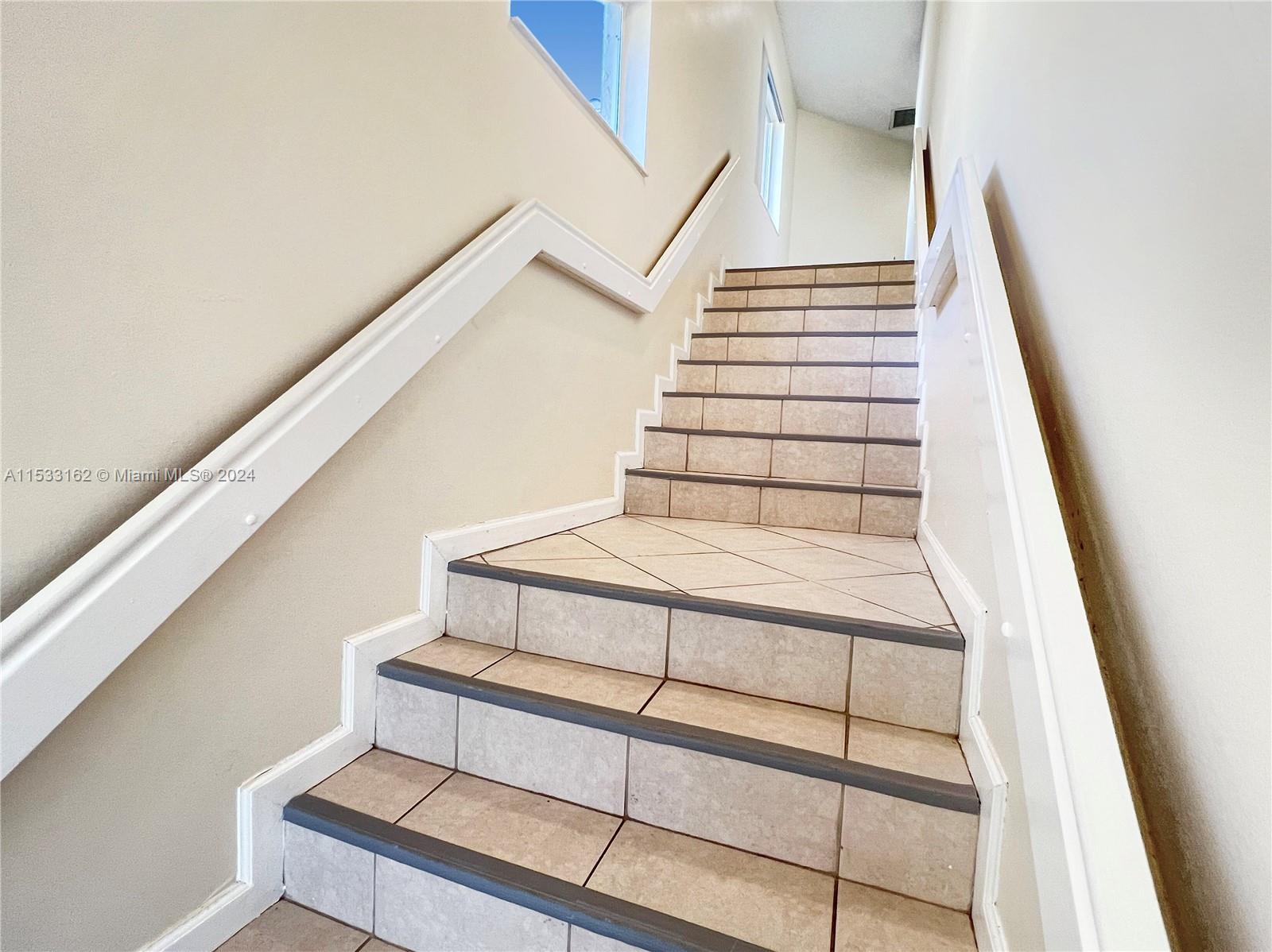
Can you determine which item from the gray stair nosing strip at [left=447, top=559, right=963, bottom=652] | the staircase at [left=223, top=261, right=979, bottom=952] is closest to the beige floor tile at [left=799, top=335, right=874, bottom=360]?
the staircase at [left=223, top=261, right=979, bottom=952]

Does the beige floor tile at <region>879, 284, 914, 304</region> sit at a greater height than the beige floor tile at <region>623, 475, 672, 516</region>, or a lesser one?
greater

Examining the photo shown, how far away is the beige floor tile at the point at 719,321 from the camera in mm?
2961

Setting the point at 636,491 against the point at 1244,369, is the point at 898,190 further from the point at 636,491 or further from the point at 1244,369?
the point at 1244,369

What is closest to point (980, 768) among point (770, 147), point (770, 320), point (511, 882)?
point (511, 882)

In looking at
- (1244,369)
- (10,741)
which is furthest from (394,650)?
(1244,369)

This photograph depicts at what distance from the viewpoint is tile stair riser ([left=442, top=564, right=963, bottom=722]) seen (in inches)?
40.1

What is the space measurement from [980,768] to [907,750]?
0.12 m

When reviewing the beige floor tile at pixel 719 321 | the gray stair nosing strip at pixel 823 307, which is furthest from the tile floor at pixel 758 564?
the beige floor tile at pixel 719 321

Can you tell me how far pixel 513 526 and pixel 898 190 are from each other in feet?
22.0

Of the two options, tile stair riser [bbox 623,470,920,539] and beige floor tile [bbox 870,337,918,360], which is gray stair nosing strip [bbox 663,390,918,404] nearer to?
beige floor tile [bbox 870,337,918,360]

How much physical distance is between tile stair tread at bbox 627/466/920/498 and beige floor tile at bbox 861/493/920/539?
0.06 ft

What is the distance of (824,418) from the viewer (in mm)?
2158

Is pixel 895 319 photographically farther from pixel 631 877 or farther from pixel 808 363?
pixel 631 877

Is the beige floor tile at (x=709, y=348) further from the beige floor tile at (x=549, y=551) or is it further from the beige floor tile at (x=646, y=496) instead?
the beige floor tile at (x=549, y=551)
